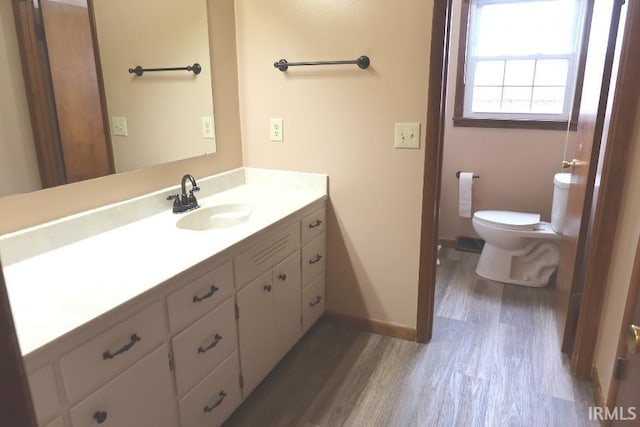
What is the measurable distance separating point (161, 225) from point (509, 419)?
1.62m

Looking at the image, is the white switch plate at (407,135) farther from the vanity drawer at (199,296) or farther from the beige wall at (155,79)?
the vanity drawer at (199,296)

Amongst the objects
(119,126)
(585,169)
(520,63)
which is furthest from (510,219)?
(119,126)

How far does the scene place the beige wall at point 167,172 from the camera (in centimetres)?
151

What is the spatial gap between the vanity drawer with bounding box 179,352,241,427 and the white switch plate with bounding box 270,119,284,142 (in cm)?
117

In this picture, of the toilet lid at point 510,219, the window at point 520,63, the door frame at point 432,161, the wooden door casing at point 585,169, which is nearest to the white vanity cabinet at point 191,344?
the door frame at point 432,161

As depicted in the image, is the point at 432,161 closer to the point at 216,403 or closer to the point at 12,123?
the point at 216,403

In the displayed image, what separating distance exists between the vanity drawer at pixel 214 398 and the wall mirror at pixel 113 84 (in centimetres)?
87

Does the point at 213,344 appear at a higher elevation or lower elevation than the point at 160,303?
lower

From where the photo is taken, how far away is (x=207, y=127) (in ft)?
7.41

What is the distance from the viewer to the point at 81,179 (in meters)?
1.68

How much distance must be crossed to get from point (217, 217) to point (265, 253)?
1.23ft

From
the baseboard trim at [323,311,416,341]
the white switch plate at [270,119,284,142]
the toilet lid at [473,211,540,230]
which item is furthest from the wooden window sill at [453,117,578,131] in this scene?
the baseboard trim at [323,311,416,341]

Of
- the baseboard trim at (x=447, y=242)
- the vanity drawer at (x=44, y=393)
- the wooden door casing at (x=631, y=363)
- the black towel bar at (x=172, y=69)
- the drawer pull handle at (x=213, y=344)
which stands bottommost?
the baseboard trim at (x=447, y=242)

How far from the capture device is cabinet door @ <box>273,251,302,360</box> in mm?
1990
